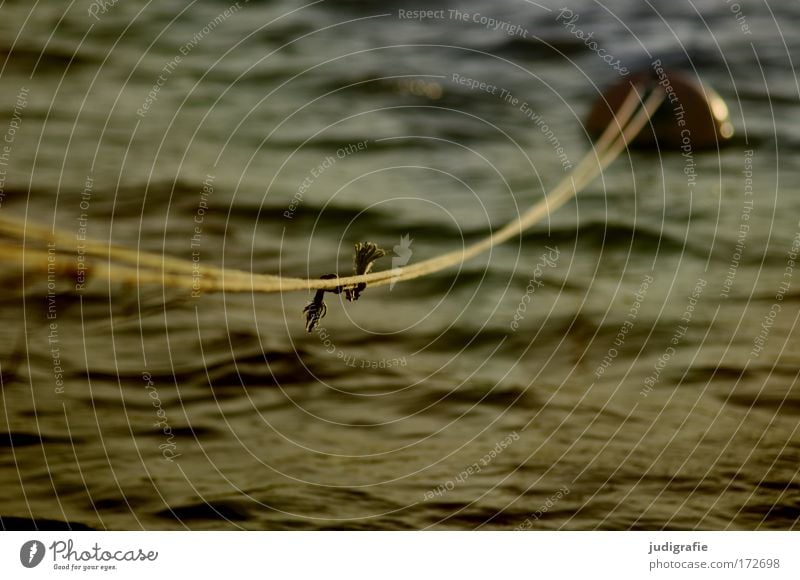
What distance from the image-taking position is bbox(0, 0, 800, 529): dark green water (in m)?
0.92

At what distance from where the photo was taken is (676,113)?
38.4 inches

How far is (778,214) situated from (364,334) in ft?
1.80

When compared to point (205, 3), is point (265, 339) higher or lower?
lower

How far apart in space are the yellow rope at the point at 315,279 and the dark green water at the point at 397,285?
14mm

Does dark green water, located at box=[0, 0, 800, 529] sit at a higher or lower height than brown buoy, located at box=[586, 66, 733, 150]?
lower

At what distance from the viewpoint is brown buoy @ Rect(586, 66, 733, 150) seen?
38.3 inches

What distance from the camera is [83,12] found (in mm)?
922

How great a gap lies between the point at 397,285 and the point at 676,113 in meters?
0.41

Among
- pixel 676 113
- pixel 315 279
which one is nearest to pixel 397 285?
pixel 315 279

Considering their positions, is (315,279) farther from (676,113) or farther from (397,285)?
(676,113)

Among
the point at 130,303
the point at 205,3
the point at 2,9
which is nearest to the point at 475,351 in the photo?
the point at 130,303

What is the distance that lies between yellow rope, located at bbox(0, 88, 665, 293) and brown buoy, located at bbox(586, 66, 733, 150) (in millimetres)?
10

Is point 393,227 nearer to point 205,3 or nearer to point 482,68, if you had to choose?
point 482,68

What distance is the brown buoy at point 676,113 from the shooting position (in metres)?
0.97
